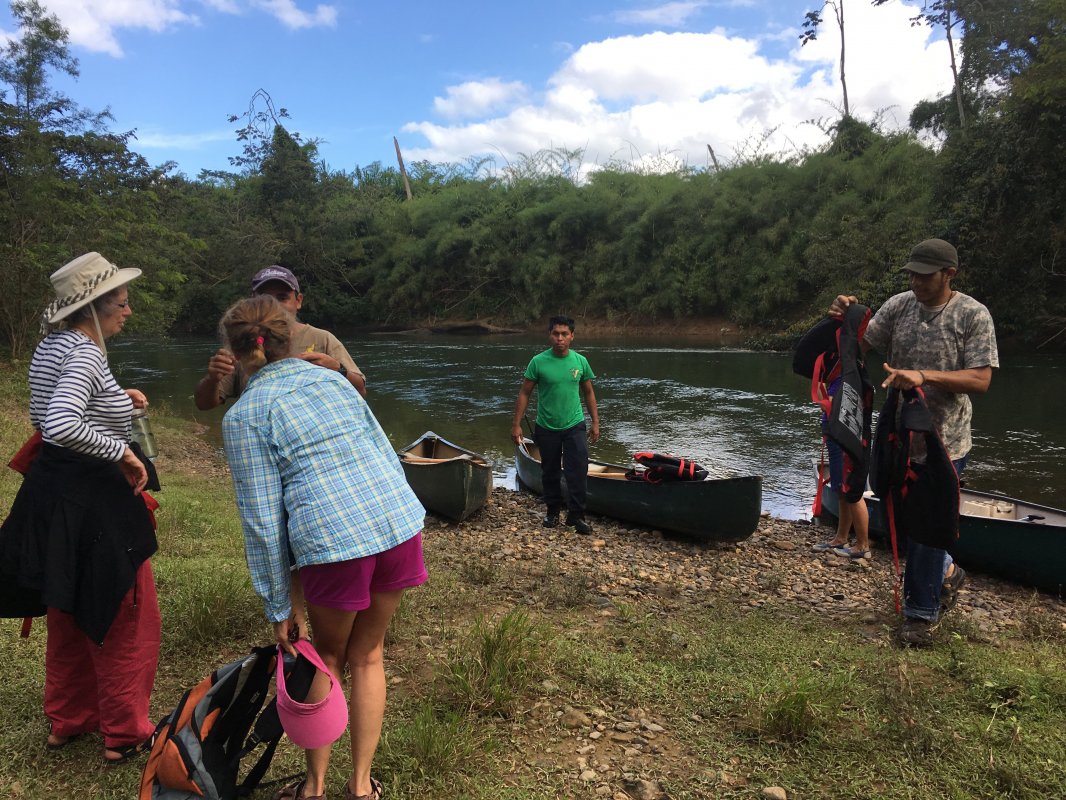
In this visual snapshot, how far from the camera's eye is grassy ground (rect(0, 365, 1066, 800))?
7.89 ft

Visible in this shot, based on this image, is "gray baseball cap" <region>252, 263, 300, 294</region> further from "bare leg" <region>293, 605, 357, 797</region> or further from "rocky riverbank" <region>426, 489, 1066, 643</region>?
"rocky riverbank" <region>426, 489, 1066, 643</region>

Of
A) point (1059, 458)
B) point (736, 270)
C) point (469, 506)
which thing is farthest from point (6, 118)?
point (736, 270)

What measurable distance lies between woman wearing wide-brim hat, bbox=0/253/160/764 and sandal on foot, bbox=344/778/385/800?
85 centimetres

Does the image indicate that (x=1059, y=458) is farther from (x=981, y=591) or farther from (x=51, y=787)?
(x=51, y=787)

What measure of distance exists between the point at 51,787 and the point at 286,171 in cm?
4043

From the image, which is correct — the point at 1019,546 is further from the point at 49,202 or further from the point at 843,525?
the point at 49,202

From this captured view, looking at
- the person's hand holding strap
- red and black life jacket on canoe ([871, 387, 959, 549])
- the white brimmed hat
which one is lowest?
red and black life jacket on canoe ([871, 387, 959, 549])

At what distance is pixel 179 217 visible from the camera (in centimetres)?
3058

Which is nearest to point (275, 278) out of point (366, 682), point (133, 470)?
point (133, 470)

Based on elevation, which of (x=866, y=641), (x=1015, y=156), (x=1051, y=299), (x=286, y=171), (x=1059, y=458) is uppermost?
(x=286, y=171)

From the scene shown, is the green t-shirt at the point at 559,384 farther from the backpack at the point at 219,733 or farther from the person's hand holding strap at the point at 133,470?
the backpack at the point at 219,733

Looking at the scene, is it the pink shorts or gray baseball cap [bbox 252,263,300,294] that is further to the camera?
gray baseball cap [bbox 252,263,300,294]

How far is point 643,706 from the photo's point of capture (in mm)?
2900

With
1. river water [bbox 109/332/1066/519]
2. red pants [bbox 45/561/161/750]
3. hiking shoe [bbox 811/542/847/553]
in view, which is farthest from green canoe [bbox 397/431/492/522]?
red pants [bbox 45/561/161/750]
